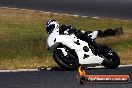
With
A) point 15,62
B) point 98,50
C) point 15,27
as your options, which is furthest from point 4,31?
point 98,50

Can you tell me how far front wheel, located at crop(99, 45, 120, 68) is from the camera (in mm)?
13578

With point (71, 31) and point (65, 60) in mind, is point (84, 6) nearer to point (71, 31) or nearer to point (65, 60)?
point (71, 31)

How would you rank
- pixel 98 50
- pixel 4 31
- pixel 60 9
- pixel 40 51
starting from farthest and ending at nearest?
pixel 60 9 < pixel 4 31 < pixel 40 51 < pixel 98 50

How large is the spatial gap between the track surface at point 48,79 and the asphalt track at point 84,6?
46.5 ft

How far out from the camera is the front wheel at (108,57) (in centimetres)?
1358

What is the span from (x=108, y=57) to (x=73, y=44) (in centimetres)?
114

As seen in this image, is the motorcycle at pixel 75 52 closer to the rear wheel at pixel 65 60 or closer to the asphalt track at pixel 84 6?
the rear wheel at pixel 65 60

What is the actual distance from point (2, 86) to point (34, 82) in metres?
0.82

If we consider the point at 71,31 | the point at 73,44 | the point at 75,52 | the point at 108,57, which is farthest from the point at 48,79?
the point at 108,57

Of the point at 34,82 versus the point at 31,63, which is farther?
the point at 31,63

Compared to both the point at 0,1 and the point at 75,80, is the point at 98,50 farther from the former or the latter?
the point at 0,1

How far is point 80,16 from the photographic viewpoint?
27.3 metres

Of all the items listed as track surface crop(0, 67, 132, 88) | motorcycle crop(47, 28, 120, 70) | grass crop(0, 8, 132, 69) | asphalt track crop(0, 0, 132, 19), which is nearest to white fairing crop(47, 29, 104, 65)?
motorcycle crop(47, 28, 120, 70)

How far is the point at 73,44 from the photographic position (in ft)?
43.3
